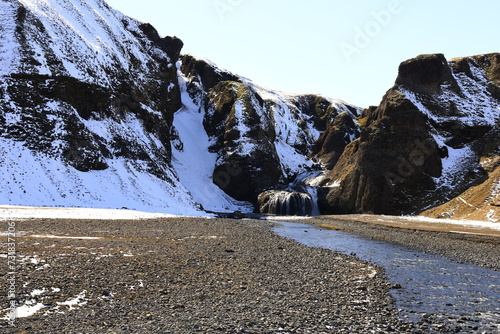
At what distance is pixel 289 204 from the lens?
84.3 m

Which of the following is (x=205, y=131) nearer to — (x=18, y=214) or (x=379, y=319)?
(x=18, y=214)

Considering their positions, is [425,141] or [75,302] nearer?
[75,302]

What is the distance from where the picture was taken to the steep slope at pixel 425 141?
71688mm

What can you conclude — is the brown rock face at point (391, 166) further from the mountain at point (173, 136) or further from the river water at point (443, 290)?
the river water at point (443, 290)

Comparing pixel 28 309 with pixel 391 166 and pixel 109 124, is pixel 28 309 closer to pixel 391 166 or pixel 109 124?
pixel 109 124

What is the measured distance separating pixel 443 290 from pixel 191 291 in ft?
36.1

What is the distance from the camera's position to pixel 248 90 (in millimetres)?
125438

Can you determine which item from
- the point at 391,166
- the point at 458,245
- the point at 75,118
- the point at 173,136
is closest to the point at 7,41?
the point at 75,118

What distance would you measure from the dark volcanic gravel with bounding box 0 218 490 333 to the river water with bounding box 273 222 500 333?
92 cm

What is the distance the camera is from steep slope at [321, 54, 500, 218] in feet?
235

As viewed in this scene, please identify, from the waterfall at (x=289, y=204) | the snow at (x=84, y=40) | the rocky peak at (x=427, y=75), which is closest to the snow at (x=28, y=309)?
the snow at (x=84, y=40)

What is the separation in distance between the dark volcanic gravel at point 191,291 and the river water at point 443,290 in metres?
0.92

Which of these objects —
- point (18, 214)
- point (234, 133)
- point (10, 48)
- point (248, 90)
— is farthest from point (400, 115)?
point (10, 48)

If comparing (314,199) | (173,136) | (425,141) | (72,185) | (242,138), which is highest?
(425,141)
